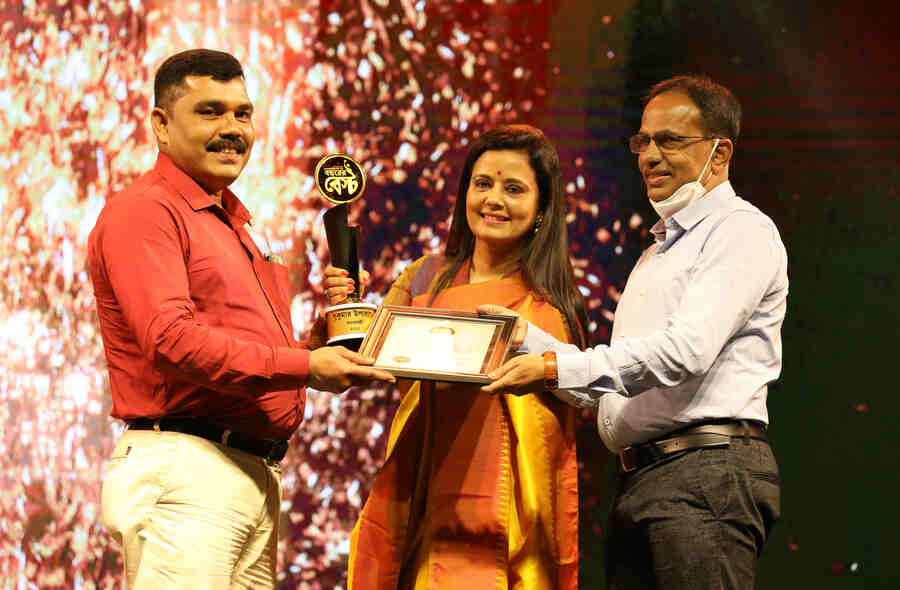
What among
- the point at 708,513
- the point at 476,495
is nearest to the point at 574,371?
the point at 708,513

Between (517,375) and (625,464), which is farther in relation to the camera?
(625,464)

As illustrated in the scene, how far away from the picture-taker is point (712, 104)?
7.91 ft

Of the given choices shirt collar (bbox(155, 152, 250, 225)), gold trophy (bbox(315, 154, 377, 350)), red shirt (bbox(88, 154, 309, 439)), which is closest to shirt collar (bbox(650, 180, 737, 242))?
gold trophy (bbox(315, 154, 377, 350))

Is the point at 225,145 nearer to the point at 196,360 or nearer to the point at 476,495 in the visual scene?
the point at 196,360

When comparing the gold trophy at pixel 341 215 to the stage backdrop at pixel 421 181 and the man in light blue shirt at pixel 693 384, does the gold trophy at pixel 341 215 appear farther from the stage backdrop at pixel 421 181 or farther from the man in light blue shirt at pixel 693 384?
the stage backdrop at pixel 421 181

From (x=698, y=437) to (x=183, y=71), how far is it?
4.64 feet

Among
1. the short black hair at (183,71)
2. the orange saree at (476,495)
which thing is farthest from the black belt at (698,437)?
the short black hair at (183,71)

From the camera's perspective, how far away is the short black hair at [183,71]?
2.31m

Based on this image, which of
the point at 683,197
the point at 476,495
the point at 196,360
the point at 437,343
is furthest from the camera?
the point at 476,495

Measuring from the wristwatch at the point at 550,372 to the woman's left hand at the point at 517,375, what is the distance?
10mm

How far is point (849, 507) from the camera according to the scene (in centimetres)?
338

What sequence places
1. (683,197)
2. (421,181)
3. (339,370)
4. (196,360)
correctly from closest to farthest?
(196,360), (339,370), (683,197), (421,181)

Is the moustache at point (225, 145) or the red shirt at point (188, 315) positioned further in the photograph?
the moustache at point (225, 145)

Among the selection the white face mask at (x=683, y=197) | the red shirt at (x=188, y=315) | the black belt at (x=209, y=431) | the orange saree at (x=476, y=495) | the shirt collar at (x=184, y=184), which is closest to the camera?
the red shirt at (x=188, y=315)
